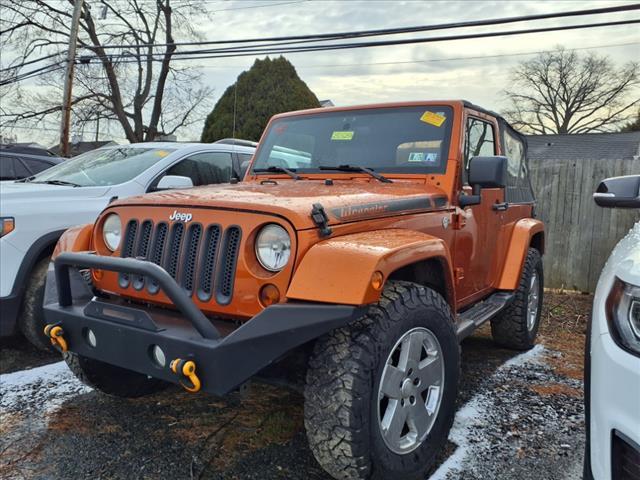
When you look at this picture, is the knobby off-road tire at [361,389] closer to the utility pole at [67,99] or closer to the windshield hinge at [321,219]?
the windshield hinge at [321,219]

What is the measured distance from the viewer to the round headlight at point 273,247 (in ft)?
7.50

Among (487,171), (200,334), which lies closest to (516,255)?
(487,171)

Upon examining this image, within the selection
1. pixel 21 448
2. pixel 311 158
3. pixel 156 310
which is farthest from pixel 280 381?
pixel 311 158

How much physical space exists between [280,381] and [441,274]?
1085mm

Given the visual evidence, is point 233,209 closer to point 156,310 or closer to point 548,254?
point 156,310

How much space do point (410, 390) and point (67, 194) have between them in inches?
139

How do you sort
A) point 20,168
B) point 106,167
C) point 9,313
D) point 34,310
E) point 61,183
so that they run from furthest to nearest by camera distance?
point 20,168
point 106,167
point 61,183
point 34,310
point 9,313

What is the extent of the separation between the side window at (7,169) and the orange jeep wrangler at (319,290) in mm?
7906

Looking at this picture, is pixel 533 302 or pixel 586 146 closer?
pixel 533 302

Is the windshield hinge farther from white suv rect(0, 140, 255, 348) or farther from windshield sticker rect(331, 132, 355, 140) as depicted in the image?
white suv rect(0, 140, 255, 348)

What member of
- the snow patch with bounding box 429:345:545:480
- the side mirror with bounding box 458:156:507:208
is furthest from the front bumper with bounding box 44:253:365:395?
the side mirror with bounding box 458:156:507:208

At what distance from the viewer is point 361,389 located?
2.13 meters

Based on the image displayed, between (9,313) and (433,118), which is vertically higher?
(433,118)

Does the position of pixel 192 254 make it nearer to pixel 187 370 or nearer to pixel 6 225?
pixel 187 370
